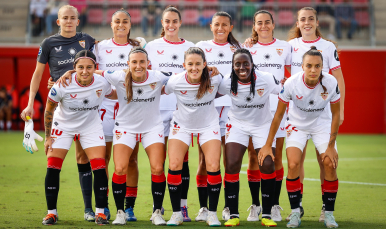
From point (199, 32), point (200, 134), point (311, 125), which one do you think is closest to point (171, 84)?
point (200, 134)

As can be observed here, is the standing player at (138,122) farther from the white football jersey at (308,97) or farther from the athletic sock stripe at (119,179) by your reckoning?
the white football jersey at (308,97)

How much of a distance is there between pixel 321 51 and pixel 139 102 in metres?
2.41

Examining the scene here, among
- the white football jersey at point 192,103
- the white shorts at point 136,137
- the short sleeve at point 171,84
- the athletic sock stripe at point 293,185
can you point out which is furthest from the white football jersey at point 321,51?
the white shorts at point 136,137

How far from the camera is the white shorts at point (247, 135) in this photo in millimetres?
5418

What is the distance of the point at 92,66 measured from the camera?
5.40m

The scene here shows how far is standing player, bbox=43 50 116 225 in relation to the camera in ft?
17.4

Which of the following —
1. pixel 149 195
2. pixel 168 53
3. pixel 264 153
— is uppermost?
pixel 168 53

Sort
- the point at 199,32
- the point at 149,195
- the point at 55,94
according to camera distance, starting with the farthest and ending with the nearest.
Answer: the point at 199,32 < the point at 149,195 < the point at 55,94

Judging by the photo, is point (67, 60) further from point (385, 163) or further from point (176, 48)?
point (385, 163)

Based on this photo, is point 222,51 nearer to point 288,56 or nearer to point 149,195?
point 288,56

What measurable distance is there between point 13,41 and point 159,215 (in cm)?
1449

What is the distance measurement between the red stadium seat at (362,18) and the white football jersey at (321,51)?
539 inches

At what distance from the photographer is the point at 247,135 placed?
5473mm

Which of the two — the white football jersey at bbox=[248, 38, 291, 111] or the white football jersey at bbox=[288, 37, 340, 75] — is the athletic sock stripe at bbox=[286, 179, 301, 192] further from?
the white football jersey at bbox=[288, 37, 340, 75]
